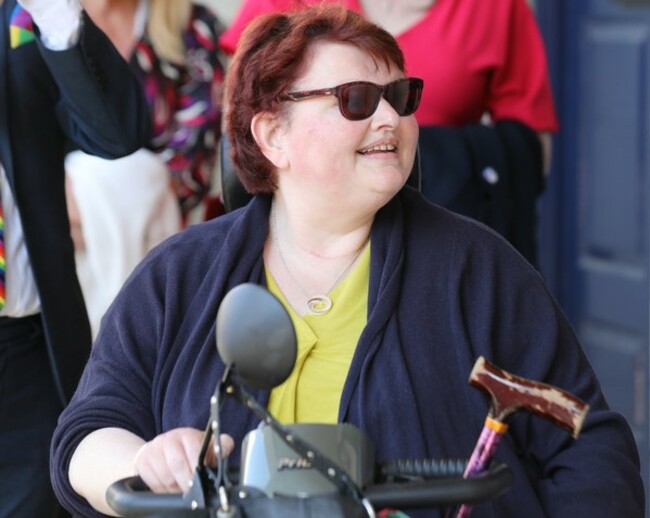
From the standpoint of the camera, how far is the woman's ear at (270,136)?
2912 mm

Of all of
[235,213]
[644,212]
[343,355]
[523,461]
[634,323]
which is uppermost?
[235,213]

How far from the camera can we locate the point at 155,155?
4.90m

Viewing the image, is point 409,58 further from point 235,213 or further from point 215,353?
point 215,353

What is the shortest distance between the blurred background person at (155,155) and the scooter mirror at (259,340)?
2.79 metres

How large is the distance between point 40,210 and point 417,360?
3.74 feet

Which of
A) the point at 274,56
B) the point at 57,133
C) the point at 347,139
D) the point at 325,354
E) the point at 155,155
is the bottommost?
the point at 155,155

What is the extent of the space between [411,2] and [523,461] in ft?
6.33

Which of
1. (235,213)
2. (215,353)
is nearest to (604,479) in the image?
(215,353)

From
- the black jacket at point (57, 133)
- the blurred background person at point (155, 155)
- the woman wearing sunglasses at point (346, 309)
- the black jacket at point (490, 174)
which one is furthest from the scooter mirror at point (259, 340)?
the blurred background person at point (155, 155)

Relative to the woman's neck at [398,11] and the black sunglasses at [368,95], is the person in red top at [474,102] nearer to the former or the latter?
the woman's neck at [398,11]

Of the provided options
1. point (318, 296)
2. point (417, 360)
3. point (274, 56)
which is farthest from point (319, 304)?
point (274, 56)

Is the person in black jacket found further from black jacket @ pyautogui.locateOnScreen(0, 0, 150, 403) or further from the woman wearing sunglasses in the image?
the woman wearing sunglasses

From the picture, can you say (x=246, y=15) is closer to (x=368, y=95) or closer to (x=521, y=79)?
(x=521, y=79)

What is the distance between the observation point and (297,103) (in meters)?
2.83
